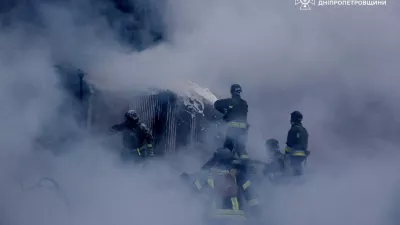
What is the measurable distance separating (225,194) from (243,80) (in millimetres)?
2830

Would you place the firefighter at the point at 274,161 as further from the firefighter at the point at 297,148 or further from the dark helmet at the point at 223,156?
the dark helmet at the point at 223,156

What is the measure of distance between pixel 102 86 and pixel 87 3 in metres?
1.38

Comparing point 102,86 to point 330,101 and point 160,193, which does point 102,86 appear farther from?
point 330,101

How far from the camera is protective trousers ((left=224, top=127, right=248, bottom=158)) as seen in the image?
7.58 meters

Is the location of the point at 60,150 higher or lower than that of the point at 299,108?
lower

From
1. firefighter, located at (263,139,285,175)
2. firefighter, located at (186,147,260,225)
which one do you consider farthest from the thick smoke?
firefighter, located at (186,147,260,225)

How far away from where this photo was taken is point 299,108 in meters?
9.25

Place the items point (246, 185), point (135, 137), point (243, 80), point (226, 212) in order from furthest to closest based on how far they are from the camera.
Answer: point (243, 80)
point (135, 137)
point (246, 185)
point (226, 212)

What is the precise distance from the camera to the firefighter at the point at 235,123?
299 inches

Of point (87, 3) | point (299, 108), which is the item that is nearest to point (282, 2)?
point (299, 108)

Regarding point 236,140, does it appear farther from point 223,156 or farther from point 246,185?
point 246,185

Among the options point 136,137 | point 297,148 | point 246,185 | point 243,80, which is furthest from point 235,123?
point 243,80

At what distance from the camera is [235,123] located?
7.66 m

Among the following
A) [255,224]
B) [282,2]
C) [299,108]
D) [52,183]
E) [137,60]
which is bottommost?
[255,224]
